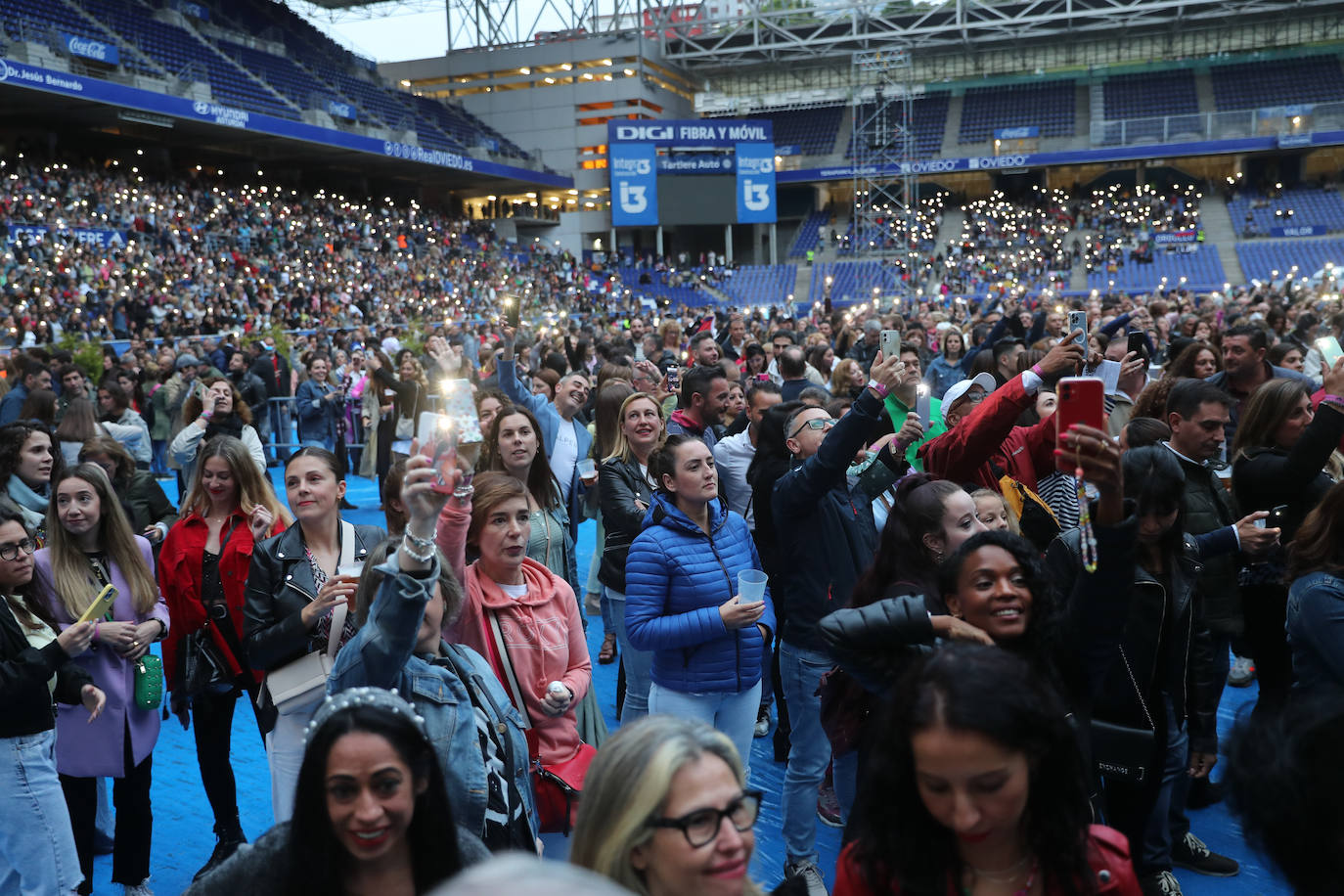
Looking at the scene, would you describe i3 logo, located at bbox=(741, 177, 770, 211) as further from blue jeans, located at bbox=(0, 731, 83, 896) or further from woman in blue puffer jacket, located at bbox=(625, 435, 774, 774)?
blue jeans, located at bbox=(0, 731, 83, 896)

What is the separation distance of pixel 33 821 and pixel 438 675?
1523mm

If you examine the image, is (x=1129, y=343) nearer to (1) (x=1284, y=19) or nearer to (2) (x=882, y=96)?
(2) (x=882, y=96)

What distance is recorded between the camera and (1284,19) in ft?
132

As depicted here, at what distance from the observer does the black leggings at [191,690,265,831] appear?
370 centimetres

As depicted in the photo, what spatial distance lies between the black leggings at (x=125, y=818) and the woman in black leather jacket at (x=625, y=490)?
1.82m

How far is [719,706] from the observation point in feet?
11.2

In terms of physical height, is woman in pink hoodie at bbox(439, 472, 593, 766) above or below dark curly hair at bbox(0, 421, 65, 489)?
below

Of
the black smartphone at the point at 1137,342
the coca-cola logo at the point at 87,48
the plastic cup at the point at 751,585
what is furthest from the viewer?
the coca-cola logo at the point at 87,48

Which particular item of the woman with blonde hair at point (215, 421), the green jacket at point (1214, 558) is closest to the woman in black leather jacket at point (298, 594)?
the woman with blonde hair at point (215, 421)

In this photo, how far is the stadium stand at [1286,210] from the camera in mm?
36000

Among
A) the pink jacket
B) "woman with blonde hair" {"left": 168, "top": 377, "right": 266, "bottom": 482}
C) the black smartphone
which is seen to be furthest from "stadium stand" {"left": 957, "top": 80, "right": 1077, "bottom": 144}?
the pink jacket

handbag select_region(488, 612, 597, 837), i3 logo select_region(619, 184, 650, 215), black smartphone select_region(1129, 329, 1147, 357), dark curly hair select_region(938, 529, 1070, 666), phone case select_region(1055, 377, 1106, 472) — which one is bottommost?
handbag select_region(488, 612, 597, 837)

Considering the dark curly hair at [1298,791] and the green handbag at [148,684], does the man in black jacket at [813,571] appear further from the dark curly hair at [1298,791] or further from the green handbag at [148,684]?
the green handbag at [148,684]

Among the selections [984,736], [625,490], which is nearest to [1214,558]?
[625,490]
